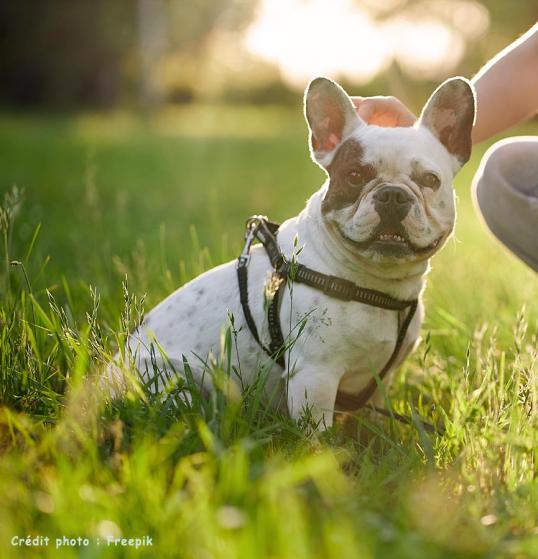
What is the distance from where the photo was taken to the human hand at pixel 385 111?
319cm

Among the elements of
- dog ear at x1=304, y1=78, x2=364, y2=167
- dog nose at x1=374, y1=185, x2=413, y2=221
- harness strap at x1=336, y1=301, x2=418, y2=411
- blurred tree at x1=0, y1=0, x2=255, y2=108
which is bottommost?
harness strap at x1=336, y1=301, x2=418, y2=411

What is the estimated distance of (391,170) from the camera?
108 inches

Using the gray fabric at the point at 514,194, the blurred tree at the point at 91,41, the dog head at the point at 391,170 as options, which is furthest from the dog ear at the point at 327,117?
the blurred tree at the point at 91,41

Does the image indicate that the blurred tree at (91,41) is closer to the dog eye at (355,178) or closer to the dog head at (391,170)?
the dog head at (391,170)

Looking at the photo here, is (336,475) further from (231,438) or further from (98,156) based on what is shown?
(98,156)

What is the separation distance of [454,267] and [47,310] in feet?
8.03

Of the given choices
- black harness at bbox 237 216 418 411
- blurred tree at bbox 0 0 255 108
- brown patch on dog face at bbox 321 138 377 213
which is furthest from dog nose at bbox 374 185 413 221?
blurred tree at bbox 0 0 255 108

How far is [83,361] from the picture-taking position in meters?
2.20

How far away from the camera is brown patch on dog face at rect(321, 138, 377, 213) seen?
109 inches

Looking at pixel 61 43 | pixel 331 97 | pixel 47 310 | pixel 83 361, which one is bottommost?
pixel 47 310

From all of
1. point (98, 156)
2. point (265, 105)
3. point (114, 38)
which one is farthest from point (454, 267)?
point (265, 105)

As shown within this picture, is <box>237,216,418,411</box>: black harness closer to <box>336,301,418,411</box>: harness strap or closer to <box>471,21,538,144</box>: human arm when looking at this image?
<box>336,301,418,411</box>: harness strap

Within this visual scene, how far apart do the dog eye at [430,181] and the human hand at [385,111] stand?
0.51 metres

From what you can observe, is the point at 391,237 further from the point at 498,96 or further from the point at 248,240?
the point at 498,96
